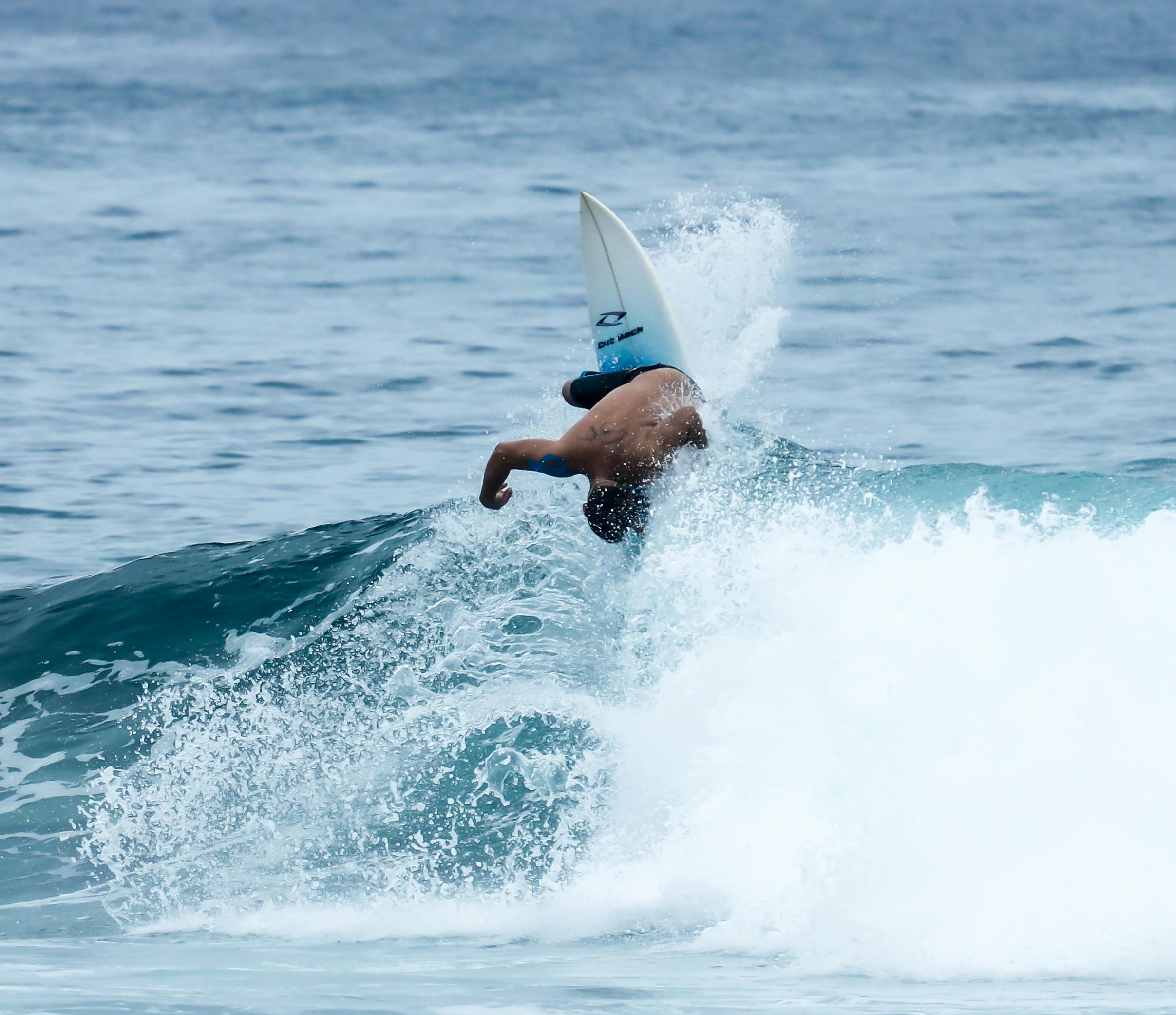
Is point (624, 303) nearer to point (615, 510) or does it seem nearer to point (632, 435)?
point (632, 435)

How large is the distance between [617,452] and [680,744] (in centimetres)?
145

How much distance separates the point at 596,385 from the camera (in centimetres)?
848

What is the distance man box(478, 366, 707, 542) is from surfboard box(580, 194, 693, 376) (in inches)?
35.3

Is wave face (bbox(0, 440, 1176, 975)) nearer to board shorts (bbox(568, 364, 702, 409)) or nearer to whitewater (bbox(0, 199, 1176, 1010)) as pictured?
whitewater (bbox(0, 199, 1176, 1010))

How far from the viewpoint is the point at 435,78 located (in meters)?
50.9

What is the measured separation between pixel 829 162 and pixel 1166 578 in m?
28.3

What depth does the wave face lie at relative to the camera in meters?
6.07

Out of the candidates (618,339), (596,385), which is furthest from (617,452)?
(618,339)

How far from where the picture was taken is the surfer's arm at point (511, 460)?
7.69 metres

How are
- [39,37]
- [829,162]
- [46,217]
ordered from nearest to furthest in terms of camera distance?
[46,217], [829,162], [39,37]

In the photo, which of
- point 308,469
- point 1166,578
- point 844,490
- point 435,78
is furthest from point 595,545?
point 435,78

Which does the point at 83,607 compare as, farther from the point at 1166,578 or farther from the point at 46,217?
the point at 46,217

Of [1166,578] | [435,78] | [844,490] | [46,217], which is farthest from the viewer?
[435,78]

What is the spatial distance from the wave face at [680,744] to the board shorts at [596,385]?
66cm
